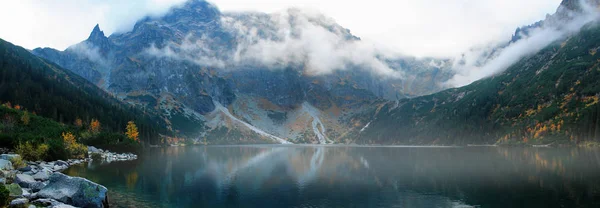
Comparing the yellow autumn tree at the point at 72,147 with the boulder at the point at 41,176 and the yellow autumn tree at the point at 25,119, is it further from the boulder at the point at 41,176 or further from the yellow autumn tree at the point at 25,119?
the boulder at the point at 41,176

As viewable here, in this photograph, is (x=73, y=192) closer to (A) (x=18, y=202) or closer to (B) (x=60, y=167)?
(A) (x=18, y=202)

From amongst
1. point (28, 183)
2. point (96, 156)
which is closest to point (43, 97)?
point (96, 156)

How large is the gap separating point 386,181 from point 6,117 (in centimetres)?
9231

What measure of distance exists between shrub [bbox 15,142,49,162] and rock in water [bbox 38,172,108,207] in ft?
126

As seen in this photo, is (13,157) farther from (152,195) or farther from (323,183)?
(323,183)

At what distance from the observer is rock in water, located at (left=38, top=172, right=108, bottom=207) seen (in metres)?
34.1

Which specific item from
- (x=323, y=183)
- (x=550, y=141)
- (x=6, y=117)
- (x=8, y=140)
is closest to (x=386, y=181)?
(x=323, y=183)

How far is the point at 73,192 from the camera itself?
35.0 m

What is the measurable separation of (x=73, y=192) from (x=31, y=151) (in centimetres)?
4258

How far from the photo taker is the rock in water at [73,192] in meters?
34.1

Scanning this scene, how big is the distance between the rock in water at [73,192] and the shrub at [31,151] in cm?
3828

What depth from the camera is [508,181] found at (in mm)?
58812

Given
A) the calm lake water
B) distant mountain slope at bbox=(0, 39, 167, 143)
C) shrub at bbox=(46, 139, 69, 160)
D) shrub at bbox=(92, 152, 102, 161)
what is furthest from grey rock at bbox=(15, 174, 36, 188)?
distant mountain slope at bbox=(0, 39, 167, 143)

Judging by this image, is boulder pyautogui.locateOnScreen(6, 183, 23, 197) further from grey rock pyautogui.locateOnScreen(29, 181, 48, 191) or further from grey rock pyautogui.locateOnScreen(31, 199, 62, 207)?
grey rock pyautogui.locateOnScreen(29, 181, 48, 191)
